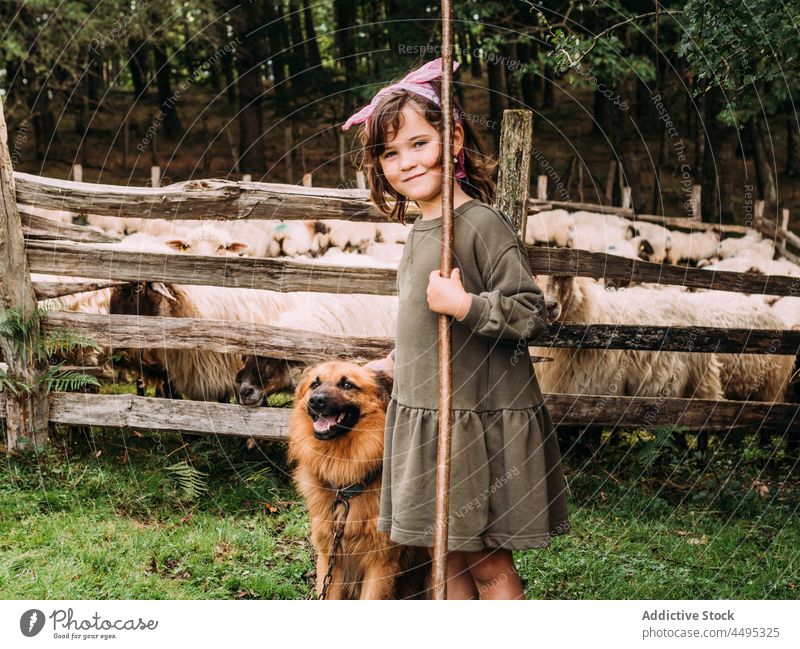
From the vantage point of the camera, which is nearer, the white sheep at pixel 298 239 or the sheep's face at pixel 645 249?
the white sheep at pixel 298 239

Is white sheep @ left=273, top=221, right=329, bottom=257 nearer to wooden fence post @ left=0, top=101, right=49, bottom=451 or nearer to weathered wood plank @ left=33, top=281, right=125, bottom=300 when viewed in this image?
weathered wood plank @ left=33, top=281, right=125, bottom=300

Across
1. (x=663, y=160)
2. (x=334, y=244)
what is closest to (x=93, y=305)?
(x=334, y=244)

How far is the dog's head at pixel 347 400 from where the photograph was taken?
3.50 metres

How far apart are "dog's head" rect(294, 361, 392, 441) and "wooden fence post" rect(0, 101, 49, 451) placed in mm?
2387

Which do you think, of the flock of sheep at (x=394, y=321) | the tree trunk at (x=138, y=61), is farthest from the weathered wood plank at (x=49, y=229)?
the tree trunk at (x=138, y=61)

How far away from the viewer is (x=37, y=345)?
5.04 metres

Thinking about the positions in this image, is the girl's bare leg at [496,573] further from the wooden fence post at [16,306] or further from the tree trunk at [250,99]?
the tree trunk at [250,99]

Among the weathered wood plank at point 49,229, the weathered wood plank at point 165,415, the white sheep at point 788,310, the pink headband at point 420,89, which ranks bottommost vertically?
the weathered wood plank at point 165,415

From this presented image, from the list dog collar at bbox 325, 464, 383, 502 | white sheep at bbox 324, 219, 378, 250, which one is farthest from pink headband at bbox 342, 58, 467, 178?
Result: white sheep at bbox 324, 219, 378, 250

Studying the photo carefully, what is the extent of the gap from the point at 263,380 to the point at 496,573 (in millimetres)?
2579

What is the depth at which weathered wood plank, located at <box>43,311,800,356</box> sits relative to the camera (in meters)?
5.00

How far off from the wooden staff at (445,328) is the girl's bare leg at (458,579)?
1.20 feet

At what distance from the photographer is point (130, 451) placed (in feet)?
17.1

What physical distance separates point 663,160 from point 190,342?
21.9m
